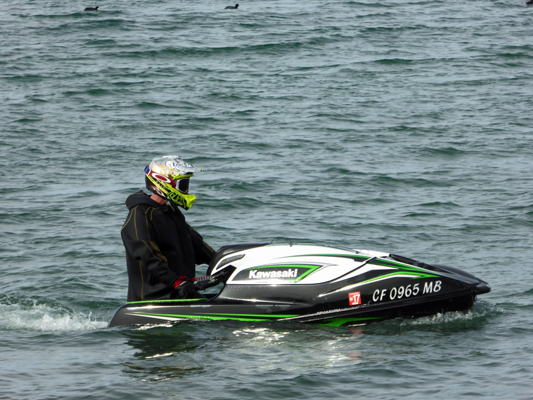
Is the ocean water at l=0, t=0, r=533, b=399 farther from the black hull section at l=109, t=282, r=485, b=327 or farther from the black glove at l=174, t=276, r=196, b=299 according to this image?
the black glove at l=174, t=276, r=196, b=299

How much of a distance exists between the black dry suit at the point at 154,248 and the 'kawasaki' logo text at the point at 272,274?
60 cm

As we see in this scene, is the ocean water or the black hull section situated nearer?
the ocean water

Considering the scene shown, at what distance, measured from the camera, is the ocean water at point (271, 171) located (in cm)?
570

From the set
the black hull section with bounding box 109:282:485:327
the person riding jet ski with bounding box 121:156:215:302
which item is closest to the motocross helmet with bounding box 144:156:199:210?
the person riding jet ski with bounding box 121:156:215:302

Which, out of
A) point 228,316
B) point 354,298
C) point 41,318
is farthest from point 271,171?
point 354,298

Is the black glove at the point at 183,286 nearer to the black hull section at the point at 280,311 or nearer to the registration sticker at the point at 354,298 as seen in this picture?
the black hull section at the point at 280,311

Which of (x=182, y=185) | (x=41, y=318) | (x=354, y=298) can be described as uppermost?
(x=182, y=185)

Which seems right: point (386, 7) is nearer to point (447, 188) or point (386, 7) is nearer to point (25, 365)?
point (447, 188)

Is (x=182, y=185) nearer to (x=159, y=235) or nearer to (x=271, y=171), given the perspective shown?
(x=159, y=235)

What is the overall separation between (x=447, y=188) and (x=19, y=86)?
12.3 meters

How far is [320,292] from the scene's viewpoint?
618 centimetres

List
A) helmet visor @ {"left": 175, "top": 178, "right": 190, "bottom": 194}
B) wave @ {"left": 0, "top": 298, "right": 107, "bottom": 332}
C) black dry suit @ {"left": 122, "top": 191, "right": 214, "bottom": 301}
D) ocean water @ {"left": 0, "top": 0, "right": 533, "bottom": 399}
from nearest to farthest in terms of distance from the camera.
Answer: ocean water @ {"left": 0, "top": 0, "right": 533, "bottom": 399}, black dry suit @ {"left": 122, "top": 191, "right": 214, "bottom": 301}, helmet visor @ {"left": 175, "top": 178, "right": 190, "bottom": 194}, wave @ {"left": 0, "top": 298, "right": 107, "bottom": 332}

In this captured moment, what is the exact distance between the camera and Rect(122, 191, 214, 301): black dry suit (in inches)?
243

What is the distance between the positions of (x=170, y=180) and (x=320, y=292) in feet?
5.07
